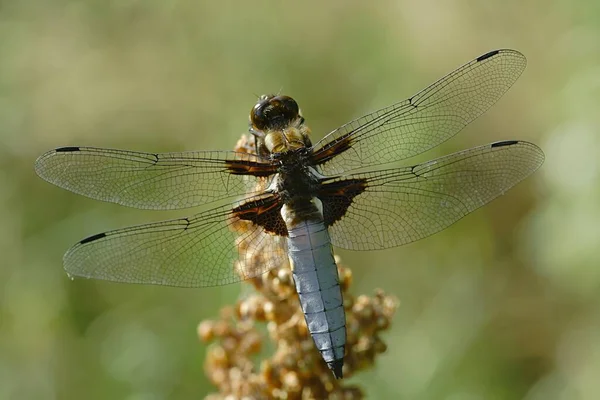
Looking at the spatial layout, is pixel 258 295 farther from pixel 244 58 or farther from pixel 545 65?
pixel 545 65

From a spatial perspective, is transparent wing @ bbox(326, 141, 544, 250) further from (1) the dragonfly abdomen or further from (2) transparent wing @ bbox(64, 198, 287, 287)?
(2) transparent wing @ bbox(64, 198, 287, 287)

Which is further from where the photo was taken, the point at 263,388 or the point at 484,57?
the point at 484,57

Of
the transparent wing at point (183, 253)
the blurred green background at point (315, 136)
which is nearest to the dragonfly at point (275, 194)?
the transparent wing at point (183, 253)

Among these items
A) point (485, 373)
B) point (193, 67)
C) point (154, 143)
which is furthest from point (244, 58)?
point (485, 373)

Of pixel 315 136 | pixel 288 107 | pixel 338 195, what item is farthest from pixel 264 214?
pixel 315 136

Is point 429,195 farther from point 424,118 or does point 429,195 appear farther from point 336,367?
point 336,367

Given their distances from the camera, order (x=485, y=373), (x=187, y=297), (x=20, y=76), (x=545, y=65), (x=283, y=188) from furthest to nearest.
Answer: (x=20, y=76), (x=545, y=65), (x=187, y=297), (x=485, y=373), (x=283, y=188)

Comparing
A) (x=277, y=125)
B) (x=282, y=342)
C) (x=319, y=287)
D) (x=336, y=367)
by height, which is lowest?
(x=336, y=367)

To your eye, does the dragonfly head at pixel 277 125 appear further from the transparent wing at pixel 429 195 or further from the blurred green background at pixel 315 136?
the blurred green background at pixel 315 136
